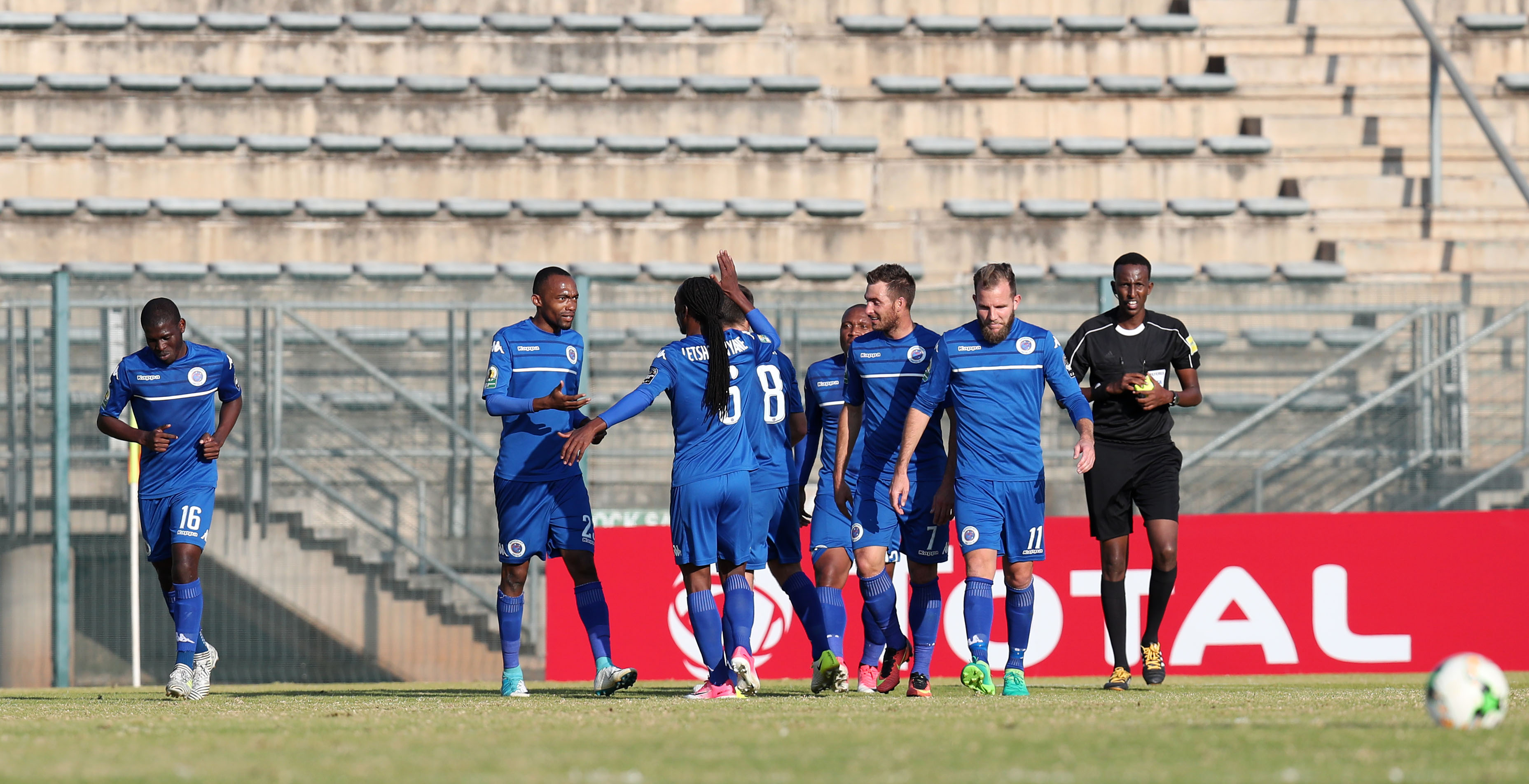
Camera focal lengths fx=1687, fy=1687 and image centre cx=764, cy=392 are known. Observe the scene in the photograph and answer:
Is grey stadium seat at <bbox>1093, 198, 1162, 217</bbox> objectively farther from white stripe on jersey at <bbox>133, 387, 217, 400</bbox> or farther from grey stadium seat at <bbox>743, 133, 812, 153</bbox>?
white stripe on jersey at <bbox>133, 387, 217, 400</bbox>

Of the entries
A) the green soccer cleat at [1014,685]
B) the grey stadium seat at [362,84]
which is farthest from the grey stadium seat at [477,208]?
the green soccer cleat at [1014,685]

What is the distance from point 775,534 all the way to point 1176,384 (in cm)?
566

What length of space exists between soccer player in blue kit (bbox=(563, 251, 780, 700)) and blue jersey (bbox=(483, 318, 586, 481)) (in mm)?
950

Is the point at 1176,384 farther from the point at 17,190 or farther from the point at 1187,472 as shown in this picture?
the point at 17,190

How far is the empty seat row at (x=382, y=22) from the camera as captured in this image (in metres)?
18.0

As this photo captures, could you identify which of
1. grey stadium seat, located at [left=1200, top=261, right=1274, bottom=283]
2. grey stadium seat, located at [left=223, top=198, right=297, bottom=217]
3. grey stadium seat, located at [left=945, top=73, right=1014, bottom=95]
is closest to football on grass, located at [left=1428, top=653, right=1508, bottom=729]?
grey stadium seat, located at [left=1200, top=261, right=1274, bottom=283]

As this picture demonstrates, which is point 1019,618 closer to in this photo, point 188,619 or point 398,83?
point 188,619

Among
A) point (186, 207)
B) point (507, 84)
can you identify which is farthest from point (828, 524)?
point (507, 84)

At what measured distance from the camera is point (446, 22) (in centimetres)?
1842

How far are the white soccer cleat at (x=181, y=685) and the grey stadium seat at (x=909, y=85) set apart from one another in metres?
11.2

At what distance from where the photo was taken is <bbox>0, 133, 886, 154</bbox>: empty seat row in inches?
672

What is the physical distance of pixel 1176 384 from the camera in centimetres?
1373

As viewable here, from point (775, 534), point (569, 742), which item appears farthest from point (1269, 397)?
point (569, 742)

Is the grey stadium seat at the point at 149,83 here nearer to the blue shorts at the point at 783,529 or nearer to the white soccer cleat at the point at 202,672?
the white soccer cleat at the point at 202,672
